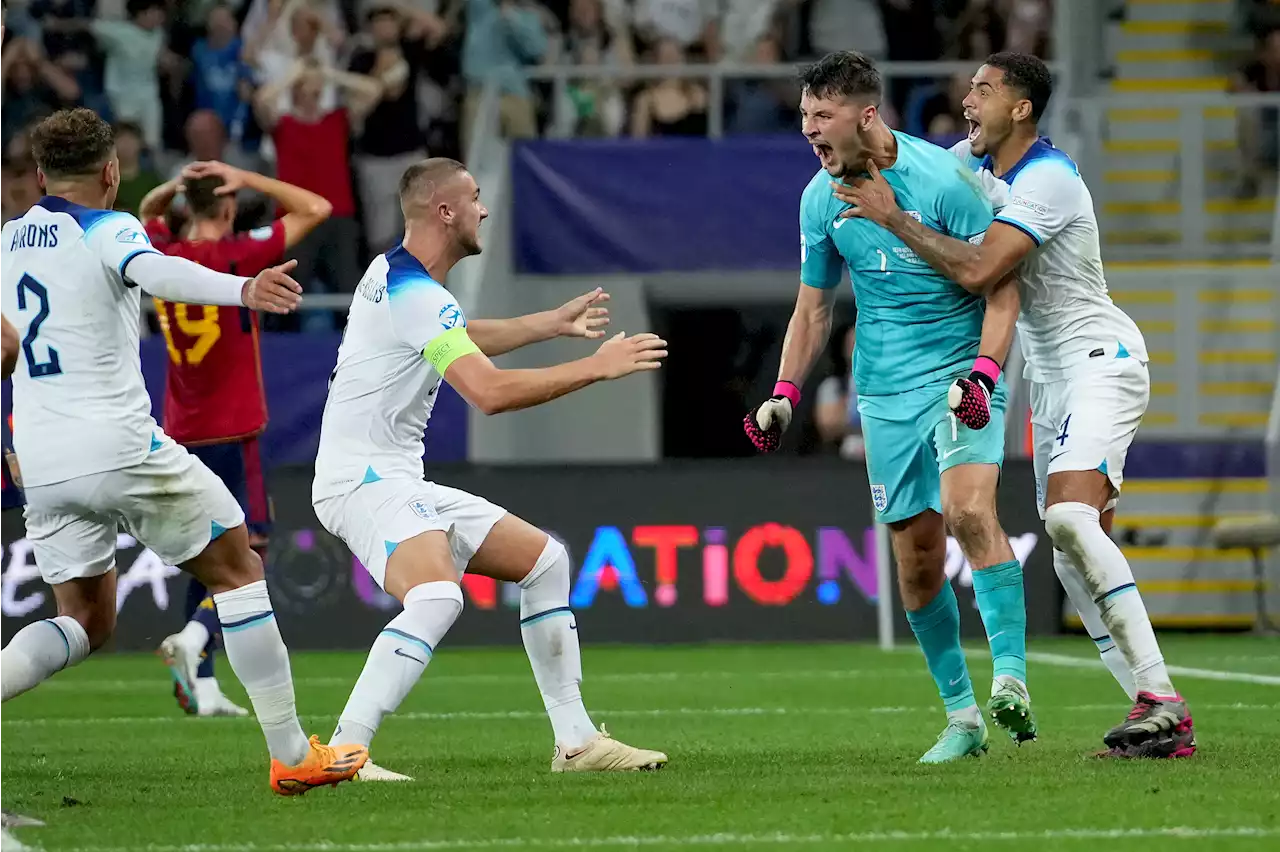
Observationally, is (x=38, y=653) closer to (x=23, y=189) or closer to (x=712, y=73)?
(x=23, y=189)

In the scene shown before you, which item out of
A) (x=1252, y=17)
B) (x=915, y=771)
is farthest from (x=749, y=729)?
(x=1252, y=17)

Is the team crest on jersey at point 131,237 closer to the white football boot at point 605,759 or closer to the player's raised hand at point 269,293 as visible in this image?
the player's raised hand at point 269,293

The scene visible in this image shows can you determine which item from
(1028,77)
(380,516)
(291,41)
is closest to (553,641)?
(380,516)

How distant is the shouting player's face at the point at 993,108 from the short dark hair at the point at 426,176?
6.33 ft

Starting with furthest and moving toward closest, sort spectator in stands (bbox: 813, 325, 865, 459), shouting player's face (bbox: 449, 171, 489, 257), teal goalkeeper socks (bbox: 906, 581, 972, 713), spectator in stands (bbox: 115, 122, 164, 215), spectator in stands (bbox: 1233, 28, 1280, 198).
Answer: spectator in stands (bbox: 813, 325, 865, 459)
spectator in stands (bbox: 1233, 28, 1280, 198)
spectator in stands (bbox: 115, 122, 164, 215)
teal goalkeeper socks (bbox: 906, 581, 972, 713)
shouting player's face (bbox: 449, 171, 489, 257)

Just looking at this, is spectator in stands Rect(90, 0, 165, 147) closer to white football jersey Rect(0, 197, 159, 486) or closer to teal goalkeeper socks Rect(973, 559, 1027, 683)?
white football jersey Rect(0, 197, 159, 486)

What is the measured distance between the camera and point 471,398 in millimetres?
6199

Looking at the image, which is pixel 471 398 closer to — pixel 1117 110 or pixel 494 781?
pixel 494 781

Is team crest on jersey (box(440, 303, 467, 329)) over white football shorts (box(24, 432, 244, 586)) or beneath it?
over

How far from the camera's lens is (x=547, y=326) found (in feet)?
22.7

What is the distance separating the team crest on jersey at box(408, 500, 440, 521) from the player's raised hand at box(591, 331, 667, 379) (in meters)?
0.86

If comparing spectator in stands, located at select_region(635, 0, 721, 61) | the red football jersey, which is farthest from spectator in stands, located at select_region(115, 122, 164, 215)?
the red football jersey

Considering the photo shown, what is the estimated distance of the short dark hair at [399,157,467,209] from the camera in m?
6.72

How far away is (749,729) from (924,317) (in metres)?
2.16
